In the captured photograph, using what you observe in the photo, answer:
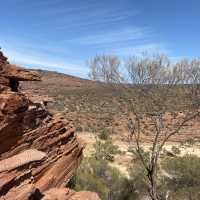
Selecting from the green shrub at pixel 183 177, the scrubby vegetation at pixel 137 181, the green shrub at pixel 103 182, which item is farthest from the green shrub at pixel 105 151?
the green shrub at pixel 183 177

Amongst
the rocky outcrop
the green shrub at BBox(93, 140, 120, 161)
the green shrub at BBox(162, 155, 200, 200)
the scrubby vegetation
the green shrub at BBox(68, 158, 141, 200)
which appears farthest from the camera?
the green shrub at BBox(93, 140, 120, 161)

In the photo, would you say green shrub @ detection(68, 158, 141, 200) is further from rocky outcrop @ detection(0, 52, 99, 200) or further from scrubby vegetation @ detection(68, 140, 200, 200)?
rocky outcrop @ detection(0, 52, 99, 200)

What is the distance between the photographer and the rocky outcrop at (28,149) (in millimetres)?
8516

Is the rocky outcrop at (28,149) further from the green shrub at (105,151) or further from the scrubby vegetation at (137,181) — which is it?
the green shrub at (105,151)

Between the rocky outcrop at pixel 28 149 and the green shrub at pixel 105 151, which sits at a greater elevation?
the rocky outcrop at pixel 28 149

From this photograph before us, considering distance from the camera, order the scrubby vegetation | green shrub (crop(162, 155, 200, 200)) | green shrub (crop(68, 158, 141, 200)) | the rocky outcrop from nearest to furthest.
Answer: the rocky outcrop
green shrub (crop(68, 158, 141, 200))
the scrubby vegetation
green shrub (crop(162, 155, 200, 200))

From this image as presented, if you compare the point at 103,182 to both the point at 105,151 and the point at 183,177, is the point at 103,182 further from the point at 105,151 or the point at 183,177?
the point at 105,151

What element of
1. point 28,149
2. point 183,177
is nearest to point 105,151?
point 183,177

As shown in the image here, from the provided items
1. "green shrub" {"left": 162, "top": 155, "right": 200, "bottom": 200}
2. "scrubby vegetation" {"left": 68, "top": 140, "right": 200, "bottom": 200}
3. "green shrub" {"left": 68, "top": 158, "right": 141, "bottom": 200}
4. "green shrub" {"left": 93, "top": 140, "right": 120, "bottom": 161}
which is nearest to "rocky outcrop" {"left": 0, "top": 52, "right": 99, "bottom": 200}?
"green shrub" {"left": 68, "top": 158, "right": 141, "bottom": 200}

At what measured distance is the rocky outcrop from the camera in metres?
8.52

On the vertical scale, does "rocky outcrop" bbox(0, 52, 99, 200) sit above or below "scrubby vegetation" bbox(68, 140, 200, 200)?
above

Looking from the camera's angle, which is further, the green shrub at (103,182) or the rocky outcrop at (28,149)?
the green shrub at (103,182)

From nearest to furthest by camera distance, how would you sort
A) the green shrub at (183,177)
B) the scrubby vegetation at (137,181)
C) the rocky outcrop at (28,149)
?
the rocky outcrop at (28,149)
the scrubby vegetation at (137,181)
the green shrub at (183,177)

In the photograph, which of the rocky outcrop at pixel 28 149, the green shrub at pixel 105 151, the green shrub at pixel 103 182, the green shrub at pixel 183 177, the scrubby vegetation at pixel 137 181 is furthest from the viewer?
the green shrub at pixel 105 151
